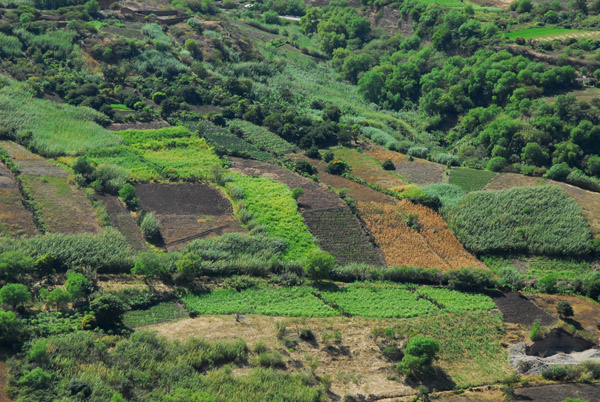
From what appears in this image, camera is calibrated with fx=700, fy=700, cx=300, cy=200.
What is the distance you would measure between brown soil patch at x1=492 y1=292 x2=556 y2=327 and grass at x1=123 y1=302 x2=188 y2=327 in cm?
2649

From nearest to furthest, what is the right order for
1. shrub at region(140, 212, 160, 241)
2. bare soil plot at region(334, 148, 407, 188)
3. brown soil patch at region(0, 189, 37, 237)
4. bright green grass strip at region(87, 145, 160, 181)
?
brown soil patch at region(0, 189, 37, 237), shrub at region(140, 212, 160, 241), bright green grass strip at region(87, 145, 160, 181), bare soil plot at region(334, 148, 407, 188)

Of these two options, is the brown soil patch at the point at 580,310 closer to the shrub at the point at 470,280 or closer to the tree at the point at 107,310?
the shrub at the point at 470,280

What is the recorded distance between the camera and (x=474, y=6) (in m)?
137

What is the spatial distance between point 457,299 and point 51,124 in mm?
51991

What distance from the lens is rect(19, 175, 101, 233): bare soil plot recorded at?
62469 mm

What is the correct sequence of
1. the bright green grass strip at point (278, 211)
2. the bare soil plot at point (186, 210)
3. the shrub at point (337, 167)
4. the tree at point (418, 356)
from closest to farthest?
the tree at point (418, 356), the bare soil plot at point (186, 210), the bright green grass strip at point (278, 211), the shrub at point (337, 167)

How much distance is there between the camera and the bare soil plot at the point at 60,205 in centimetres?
6247

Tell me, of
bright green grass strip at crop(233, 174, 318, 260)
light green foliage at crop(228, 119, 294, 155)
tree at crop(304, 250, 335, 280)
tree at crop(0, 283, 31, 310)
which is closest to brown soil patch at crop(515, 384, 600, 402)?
tree at crop(304, 250, 335, 280)

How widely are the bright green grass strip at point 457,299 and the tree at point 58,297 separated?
95.1 ft

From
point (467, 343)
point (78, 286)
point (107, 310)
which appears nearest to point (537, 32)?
point (467, 343)

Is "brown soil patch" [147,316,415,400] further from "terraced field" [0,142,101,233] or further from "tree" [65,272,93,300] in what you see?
"terraced field" [0,142,101,233]

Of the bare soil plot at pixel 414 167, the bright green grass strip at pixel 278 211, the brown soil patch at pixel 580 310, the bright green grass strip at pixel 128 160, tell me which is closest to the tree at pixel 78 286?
the bright green grass strip at pixel 278 211

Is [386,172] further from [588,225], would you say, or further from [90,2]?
[90,2]

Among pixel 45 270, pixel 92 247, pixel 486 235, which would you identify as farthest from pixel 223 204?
pixel 486 235
